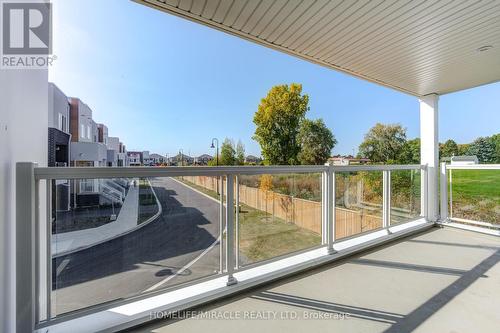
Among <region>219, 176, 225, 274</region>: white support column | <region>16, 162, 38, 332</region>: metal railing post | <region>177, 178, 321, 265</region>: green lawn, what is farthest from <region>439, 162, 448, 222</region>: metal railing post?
<region>16, 162, 38, 332</region>: metal railing post

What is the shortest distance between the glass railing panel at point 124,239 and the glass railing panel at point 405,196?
3.16 m

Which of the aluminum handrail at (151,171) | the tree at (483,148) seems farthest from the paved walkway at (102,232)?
the tree at (483,148)

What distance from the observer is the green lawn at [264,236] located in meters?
2.31

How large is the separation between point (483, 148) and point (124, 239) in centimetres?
1401

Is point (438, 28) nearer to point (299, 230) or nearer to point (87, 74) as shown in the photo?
point (299, 230)

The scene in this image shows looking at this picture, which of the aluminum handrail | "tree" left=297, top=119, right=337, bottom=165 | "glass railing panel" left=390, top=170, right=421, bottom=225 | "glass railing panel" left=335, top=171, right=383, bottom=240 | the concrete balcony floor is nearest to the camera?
the aluminum handrail

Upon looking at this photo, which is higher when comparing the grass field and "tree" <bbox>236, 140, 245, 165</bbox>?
"tree" <bbox>236, 140, 245, 165</bbox>

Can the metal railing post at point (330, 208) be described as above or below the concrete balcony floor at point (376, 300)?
above

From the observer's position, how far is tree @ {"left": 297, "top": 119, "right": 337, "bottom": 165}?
56.6 ft

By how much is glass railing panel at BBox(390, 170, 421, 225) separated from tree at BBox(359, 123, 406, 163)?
14.8 meters

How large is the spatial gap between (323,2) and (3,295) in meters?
2.91

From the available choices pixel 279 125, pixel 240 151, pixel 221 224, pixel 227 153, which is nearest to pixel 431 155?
pixel 221 224

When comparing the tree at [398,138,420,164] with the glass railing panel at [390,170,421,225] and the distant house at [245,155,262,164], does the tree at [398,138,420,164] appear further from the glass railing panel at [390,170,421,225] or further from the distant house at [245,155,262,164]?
the glass railing panel at [390,170,421,225]

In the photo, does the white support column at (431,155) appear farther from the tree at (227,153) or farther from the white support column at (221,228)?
the tree at (227,153)
